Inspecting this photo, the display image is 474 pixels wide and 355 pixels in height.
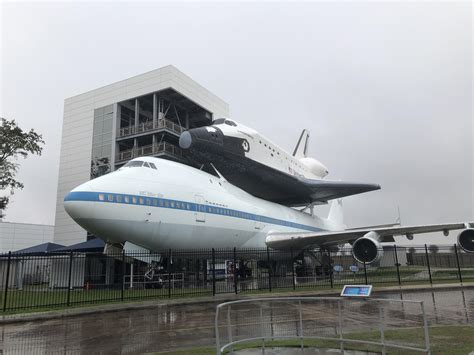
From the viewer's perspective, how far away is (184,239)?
16625mm

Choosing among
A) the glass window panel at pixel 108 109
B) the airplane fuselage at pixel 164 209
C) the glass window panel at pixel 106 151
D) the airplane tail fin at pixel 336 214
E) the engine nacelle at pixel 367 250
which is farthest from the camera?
the airplane tail fin at pixel 336 214

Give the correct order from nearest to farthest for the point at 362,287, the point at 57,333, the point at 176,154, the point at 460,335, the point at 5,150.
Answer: the point at 362,287 < the point at 460,335 < the point at 57,333 < the point at 5,150 < the point at 176,154

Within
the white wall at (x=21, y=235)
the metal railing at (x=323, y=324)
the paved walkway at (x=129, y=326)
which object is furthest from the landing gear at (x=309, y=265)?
the white wall at (x=21, y=235)

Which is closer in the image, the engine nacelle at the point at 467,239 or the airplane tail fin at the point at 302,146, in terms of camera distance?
the engine nacelle at the point at 467,239

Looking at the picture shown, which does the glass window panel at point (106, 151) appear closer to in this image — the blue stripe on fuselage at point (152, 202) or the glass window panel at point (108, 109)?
the glass window panel at point (108, 109)

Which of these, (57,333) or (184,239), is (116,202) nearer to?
(184,239)

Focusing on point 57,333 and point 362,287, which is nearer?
point 362,287

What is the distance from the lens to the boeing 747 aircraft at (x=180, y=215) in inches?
550

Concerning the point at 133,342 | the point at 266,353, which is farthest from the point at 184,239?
the point at 266,353

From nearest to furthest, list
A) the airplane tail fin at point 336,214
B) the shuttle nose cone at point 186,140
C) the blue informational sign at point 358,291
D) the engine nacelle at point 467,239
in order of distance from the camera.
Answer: the blue informational sign at point 358,291, the engine nacelle at point 467,239, the shuttle nose cone at point 186,140, the airplane tail fin at point 336,214

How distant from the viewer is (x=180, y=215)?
1616 centimetres

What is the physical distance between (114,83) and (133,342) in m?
30.6

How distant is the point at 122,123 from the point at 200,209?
72.9 feet

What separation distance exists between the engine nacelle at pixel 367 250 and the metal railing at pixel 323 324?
5.86 meters
